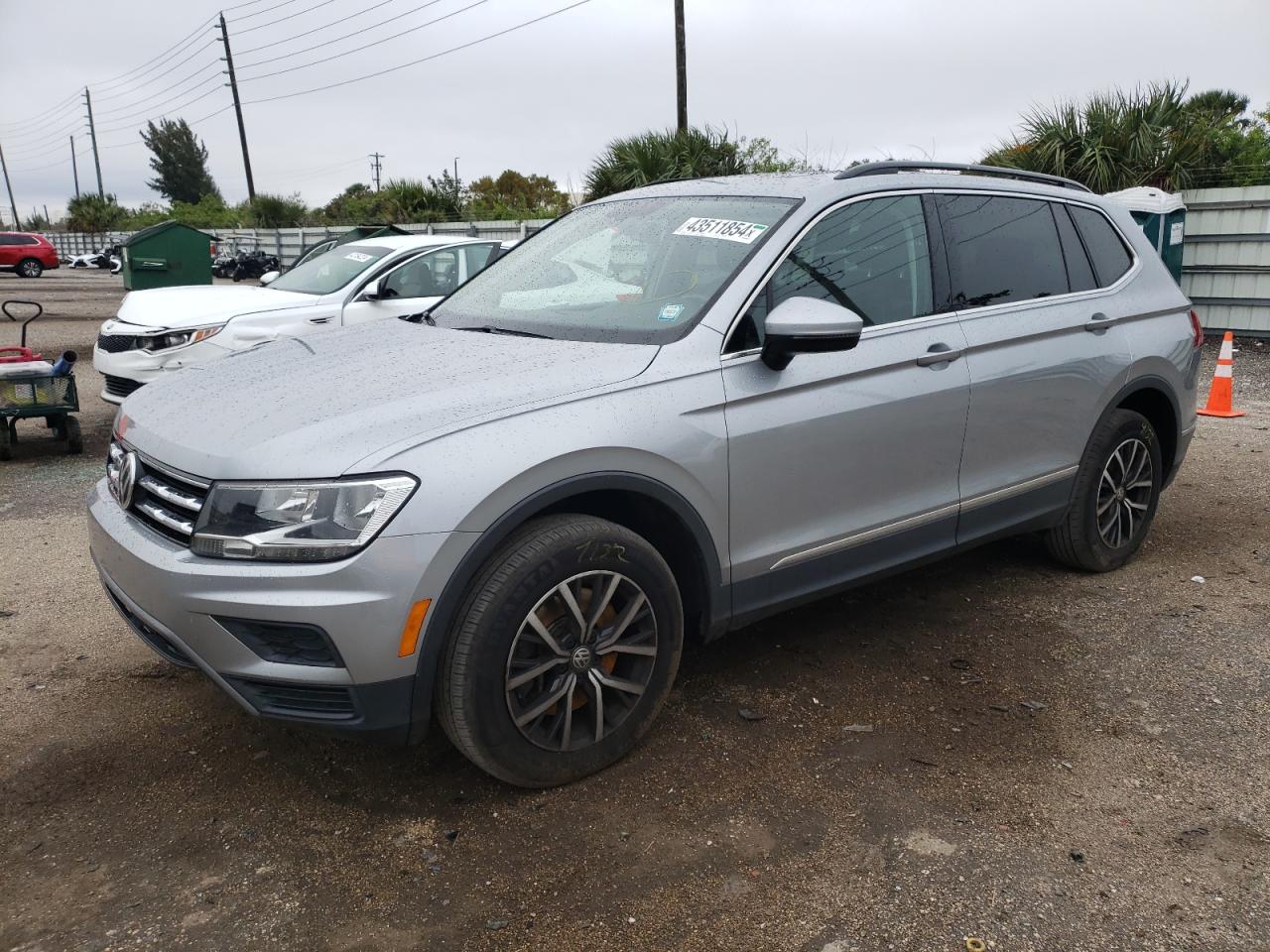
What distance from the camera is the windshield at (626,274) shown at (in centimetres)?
331

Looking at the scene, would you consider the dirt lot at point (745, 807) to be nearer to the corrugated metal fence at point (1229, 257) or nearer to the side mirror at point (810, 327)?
the side mirror at point (810, 327)

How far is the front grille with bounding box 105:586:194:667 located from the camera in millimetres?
2802

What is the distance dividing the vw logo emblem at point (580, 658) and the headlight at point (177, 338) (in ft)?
19.9

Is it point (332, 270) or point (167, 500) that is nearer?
point (167, 500)

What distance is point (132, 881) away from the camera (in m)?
2.64

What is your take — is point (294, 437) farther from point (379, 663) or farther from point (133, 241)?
point (133, 241)

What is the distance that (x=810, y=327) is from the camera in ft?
9.91

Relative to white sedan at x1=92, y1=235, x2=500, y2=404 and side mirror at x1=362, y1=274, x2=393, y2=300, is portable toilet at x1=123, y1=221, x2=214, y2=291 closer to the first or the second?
white sedan at x1=92, y1=235, x2=500, y2=404

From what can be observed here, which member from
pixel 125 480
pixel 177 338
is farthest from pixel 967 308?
pixel 177 338

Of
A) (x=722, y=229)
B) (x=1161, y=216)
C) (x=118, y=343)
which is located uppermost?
Answer: (x=1161, y=216)

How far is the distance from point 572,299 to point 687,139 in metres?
14.6

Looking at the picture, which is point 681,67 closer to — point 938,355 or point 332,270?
point 332,270

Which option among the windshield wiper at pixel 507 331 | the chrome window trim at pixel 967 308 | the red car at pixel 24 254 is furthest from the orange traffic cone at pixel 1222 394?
the red car at pixel 24 254

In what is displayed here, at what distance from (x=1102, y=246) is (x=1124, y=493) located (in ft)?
3.64
